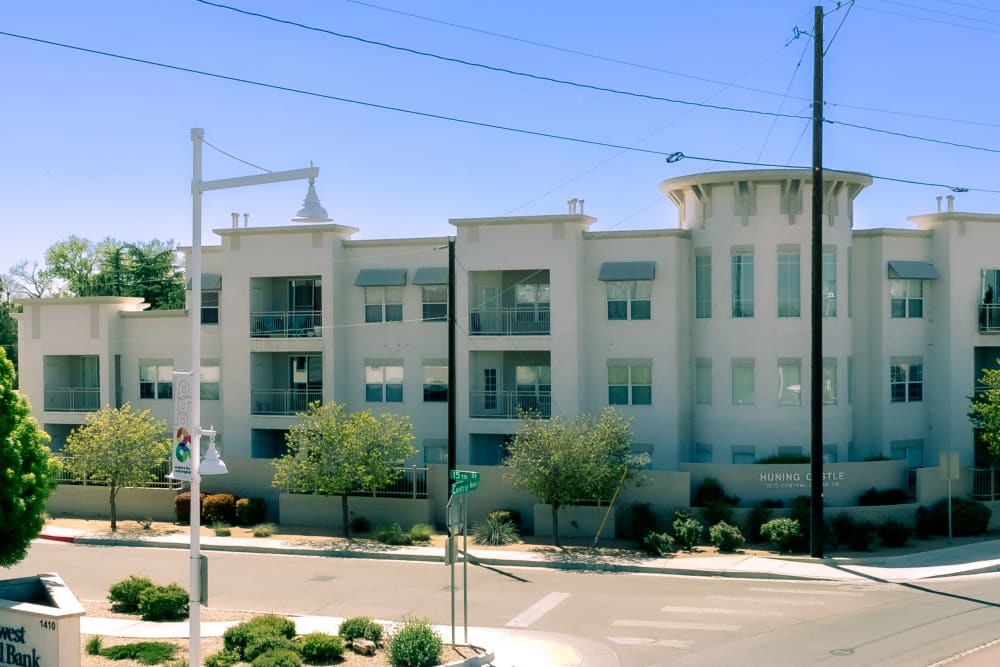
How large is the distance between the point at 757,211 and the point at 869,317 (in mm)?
5755

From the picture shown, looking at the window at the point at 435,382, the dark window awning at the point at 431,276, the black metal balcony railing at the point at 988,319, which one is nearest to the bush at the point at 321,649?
the window at the point at 435,382

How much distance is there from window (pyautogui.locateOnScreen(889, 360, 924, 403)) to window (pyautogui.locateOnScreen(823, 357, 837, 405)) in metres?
2.37

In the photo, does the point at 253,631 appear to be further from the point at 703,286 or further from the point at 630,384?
the point at 703,286

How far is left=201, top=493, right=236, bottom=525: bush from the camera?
111ft

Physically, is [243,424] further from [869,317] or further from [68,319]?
[869,317]

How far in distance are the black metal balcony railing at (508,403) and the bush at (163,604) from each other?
1541cm

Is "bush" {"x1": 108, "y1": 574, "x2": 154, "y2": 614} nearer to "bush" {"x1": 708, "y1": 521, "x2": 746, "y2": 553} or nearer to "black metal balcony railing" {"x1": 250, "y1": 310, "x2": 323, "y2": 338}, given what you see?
"bush" {"x1": 708, "y1": 521, "x2": 746, "y2": 553}

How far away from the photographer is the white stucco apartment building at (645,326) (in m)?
34.4

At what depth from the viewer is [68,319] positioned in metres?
40.2

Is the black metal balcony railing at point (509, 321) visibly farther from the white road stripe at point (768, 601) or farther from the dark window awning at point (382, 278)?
the white road stripe at point (768, 601)

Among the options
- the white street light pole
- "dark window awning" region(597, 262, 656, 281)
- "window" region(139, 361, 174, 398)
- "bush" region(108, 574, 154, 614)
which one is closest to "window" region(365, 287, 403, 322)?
"dark window awning" region(597, 262, 656, 281)

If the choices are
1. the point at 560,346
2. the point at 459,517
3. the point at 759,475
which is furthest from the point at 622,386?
the point at 459,517

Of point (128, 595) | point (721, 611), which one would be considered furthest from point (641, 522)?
point (128, 595)

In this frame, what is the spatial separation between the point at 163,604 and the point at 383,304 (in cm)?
1803
